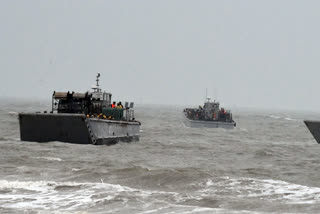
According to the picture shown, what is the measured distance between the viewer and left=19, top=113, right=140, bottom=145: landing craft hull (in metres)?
33.5

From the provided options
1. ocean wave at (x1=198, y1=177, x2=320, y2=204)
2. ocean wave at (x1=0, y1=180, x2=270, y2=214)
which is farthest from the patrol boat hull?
ocean wave at (x1=0, y1=180, x2=270, y2=214)

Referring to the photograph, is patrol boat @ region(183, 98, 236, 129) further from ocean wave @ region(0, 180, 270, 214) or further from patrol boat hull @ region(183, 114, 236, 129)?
ocean wave @ region(0, 180, 270, 214)

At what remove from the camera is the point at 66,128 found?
34.7 meters

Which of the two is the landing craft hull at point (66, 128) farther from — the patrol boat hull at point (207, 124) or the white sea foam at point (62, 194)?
the patrol boat hull at point (207, 124)

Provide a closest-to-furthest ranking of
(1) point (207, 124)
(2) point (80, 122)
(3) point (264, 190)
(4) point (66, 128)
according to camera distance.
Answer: (3) point (264, 190), (2) point (80, 122), (4) point (66, 128), (1) point (207, 124)

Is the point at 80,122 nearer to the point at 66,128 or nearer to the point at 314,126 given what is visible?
the point at 66,128

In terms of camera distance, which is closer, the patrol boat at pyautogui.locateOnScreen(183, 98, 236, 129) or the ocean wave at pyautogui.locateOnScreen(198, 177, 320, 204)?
the ocean wave at pyautogui.locateOnScreen(198, 177, 320, 204)

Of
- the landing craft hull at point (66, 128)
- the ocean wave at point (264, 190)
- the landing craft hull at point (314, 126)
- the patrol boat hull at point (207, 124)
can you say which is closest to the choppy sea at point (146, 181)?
the ocean wave at point (264, 190)

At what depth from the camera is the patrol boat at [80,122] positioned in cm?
3381

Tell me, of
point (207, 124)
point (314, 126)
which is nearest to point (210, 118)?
point (207, 124)

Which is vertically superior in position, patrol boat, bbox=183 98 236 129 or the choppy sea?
patrol boat, bbox=183 98 236 129

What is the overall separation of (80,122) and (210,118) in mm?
46160

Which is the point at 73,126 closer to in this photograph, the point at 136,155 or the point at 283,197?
the point at 136,155

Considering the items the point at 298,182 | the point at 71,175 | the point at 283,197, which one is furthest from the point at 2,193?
the point at 298,182
